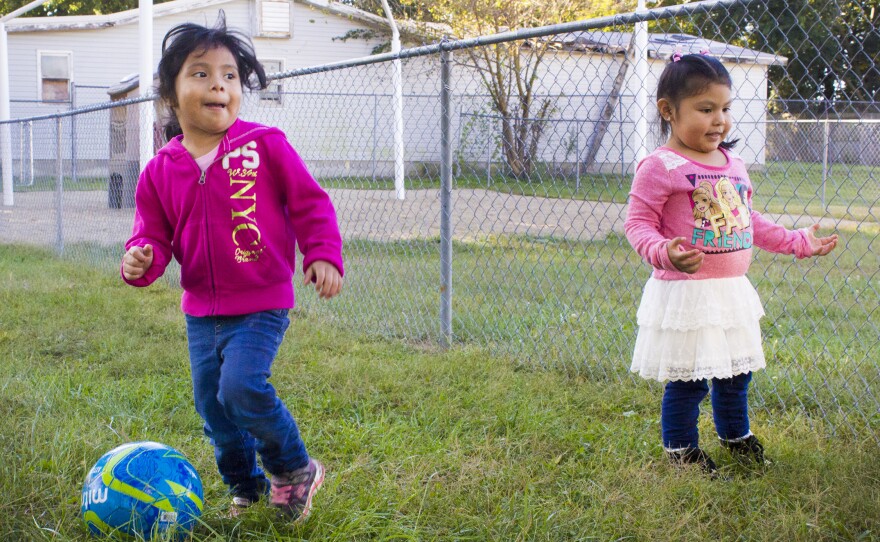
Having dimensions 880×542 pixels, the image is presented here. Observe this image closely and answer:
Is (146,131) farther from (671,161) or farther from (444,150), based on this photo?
(671,161)

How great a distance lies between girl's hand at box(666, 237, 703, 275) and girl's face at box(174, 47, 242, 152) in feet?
4.64

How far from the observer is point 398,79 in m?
11.3

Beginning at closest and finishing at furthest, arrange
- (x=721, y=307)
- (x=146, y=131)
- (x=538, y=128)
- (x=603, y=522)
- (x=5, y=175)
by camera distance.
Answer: (x=603, y=522)
(x=721, y=307)
(x=538, y=128)
(x=146, y=131)
(x=5, y=175)

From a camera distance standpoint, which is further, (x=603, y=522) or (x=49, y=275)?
(x=49, y=275)

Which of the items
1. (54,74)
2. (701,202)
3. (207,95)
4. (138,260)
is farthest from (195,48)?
(54,74)

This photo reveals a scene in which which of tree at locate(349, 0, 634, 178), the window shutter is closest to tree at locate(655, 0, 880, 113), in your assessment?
tree at locate(349, 0, 634, 178)

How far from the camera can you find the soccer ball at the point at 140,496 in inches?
98.3

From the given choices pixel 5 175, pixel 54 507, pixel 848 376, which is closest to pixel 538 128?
pixel 848 376

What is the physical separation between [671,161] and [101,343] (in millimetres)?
3564

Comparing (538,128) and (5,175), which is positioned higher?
(538,128)

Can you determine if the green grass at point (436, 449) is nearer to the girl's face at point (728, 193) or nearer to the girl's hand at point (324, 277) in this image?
the girl's hand at point (324, 277)

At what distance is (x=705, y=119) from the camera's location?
3029 mm

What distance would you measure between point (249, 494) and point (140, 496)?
467mm

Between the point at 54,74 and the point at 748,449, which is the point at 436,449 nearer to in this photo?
the point at 748,449
